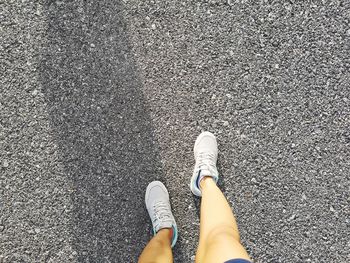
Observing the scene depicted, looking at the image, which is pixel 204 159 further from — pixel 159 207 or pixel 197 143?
pixel 159 207

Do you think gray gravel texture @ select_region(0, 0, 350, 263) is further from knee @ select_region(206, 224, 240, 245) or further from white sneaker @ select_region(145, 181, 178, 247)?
knee @ select_region(206, 224, 240, 245)

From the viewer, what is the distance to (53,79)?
253cm

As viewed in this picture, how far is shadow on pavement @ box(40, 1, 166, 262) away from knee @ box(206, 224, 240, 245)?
490 millimetres

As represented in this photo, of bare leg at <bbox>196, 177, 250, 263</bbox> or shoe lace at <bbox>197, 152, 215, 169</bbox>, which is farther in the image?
shoe lace at <bbox>197, 152, 215, 169</bbox>

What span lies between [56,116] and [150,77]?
58 cm

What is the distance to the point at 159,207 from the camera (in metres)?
2.44

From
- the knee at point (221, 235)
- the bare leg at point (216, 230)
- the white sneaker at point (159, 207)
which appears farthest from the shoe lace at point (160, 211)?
the knee at point (221, 235)

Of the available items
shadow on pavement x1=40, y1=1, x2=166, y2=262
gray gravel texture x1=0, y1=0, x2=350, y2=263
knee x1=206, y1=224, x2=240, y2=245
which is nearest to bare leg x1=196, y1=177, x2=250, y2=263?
knee x1=206, y1=224, x2=240, y2=245

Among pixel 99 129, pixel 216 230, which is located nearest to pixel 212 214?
pixel 216 230

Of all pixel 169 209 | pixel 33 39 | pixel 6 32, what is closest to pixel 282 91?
pixel 169 209

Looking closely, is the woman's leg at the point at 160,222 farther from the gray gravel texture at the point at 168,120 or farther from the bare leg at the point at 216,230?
the bare leg at the point at 216,230

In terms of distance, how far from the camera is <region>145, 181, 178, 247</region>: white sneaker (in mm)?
2432

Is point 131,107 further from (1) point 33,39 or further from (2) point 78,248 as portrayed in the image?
(2) point 78,248

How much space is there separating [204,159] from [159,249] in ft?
1.76
